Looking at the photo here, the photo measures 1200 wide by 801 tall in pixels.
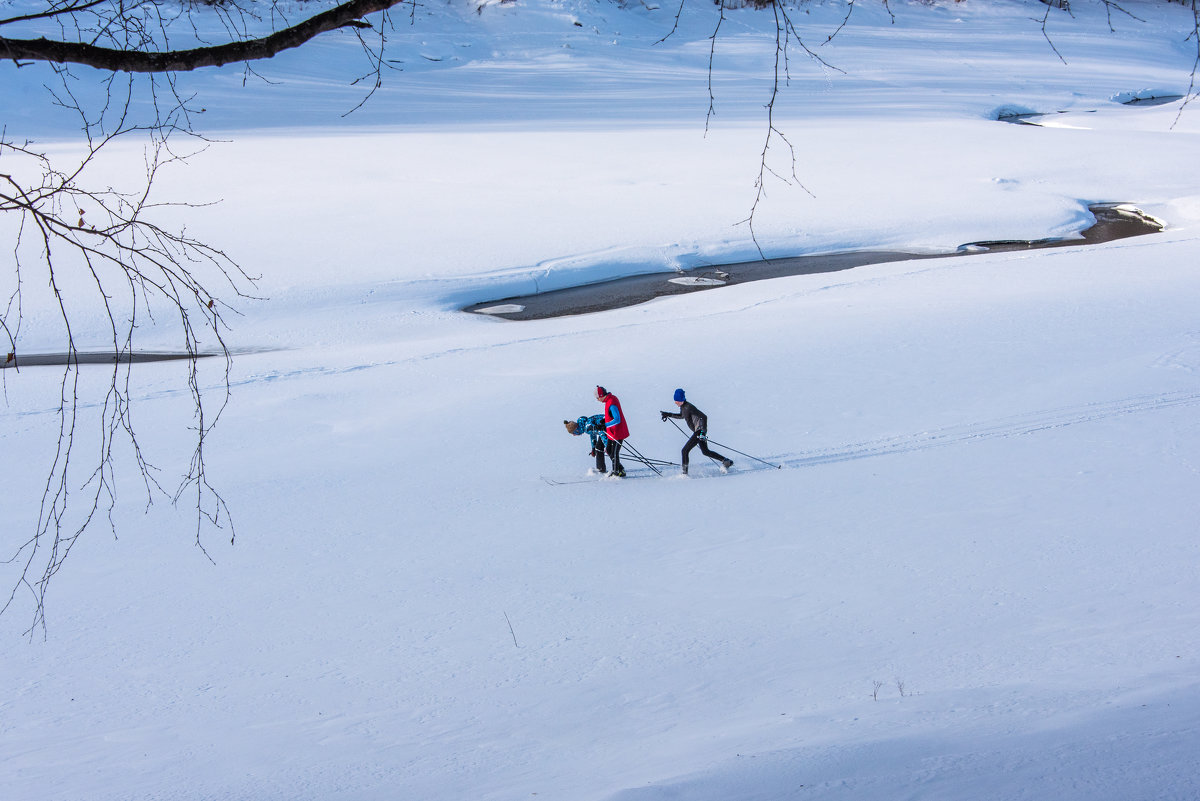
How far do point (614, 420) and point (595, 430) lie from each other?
0.29 meters

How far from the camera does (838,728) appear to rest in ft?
14.0

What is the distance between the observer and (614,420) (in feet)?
31.2

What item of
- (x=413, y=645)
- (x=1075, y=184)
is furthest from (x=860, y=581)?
(x=1075, y=184)

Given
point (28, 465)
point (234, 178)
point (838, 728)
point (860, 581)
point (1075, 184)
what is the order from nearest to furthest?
point (838, 728) → point (860, 581) → point (28, 465) → point (234, 178) → point (1075, 184)

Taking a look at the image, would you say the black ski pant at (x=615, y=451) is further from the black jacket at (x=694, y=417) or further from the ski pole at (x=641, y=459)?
the black jacket at (x=694, y=417)

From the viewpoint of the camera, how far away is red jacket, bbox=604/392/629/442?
374 inches

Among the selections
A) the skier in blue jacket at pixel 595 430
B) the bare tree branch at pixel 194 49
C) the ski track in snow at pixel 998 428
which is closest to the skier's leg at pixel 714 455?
the ski track in snow at pixel 998 428

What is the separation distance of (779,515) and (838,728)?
4.23 metres

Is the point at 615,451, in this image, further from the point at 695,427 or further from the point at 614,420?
the point at 695,427

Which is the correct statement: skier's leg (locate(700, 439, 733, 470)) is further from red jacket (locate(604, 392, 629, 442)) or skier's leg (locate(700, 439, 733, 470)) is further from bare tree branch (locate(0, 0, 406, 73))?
bare tree branch (locate(0, 0, 406, 73))

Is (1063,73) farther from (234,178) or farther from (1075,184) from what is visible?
(234,178)

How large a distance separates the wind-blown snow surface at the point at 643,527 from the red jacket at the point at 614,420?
0.51 metres

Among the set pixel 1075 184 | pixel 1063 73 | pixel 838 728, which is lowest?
pixel 838 728

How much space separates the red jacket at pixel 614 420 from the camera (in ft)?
31.2
